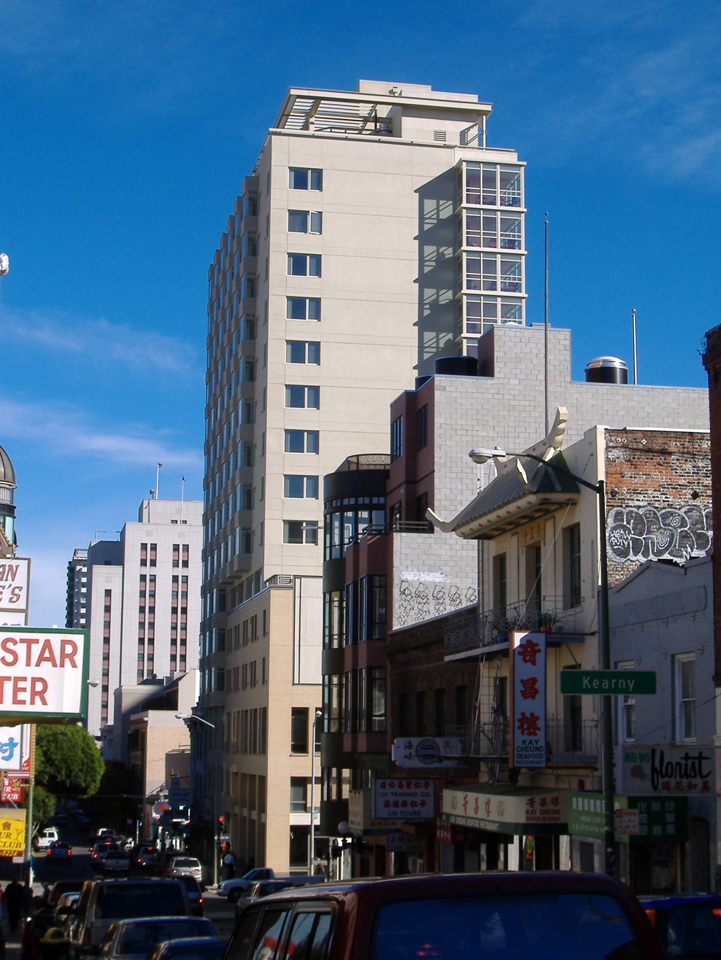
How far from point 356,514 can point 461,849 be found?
17.5 m

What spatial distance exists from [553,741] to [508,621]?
3371mm

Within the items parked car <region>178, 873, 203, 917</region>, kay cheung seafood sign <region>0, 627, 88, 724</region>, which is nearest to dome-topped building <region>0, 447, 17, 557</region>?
parked car <region>178, 873, 203, 917</region>

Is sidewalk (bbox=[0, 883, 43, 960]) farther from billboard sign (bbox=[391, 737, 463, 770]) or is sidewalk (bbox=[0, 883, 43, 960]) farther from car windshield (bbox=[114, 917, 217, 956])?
car windshield (bbox=[114, 917, 217, 956])

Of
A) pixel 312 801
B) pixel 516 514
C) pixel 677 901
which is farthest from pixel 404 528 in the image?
pixel 677 901

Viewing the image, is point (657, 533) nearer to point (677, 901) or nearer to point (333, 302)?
point (677, 901)

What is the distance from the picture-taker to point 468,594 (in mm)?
42781

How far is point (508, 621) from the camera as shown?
31.2 metres

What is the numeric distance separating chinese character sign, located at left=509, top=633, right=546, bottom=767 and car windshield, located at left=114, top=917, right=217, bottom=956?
12580 millimetres

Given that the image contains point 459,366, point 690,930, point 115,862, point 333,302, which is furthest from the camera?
point 333,302

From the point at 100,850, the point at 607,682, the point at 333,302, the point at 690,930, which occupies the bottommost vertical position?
the point at 100,850

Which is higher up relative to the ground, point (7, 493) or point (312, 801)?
point (7, 493)

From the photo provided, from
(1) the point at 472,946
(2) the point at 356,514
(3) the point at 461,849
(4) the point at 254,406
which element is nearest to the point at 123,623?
(4) the point at 254,406

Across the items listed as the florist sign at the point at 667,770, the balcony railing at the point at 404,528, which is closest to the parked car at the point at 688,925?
the florist sign at the point at 667,770

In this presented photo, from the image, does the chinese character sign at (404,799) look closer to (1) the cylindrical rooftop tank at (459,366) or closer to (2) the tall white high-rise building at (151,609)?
(1) the cylindrical rooftop tank at (459,366)
